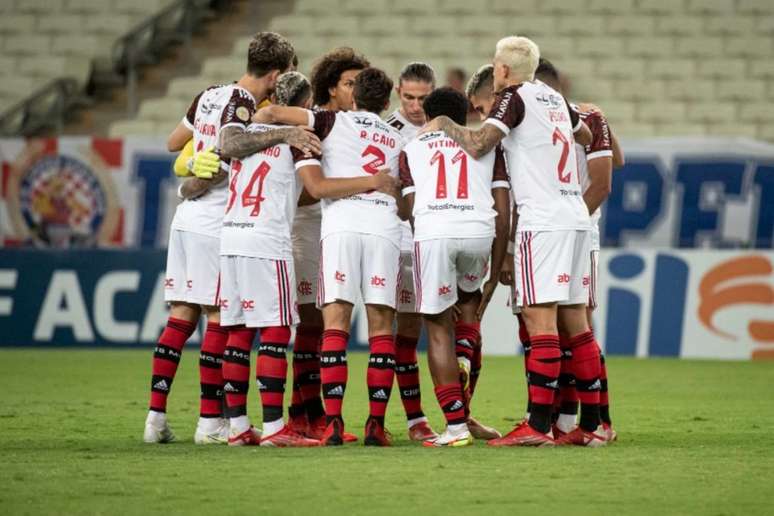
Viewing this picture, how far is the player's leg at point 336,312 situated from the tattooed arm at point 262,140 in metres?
0.51

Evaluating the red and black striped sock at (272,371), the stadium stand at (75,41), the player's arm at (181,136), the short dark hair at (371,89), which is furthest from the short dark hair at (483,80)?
the stadium stand at (75,41)

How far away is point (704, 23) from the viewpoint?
18406 millimetres

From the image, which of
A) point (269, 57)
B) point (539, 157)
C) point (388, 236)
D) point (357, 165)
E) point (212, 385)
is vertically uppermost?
point (269, 57)

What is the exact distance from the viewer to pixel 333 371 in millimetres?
7664

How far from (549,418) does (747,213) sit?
8.25m

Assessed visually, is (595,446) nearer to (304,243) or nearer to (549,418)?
(549,418)

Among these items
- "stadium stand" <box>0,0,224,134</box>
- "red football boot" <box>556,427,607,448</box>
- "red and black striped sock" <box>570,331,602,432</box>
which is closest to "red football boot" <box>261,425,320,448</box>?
"red football boot" <box>556,427,607,448</box>

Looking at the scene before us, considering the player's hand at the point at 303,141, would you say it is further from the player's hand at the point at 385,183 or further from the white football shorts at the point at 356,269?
the white football shorts at the point at 356,269

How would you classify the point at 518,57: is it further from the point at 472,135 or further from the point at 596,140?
the point at 596,140

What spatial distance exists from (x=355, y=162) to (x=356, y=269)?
0.58m

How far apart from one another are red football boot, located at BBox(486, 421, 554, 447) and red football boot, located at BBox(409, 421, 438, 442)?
0.56 metres

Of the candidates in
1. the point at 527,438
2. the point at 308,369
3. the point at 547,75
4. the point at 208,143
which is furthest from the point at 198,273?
the point at 547,75

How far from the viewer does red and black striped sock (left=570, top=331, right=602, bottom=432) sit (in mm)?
7805

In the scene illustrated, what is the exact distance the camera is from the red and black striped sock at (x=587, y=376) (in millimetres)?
7805
